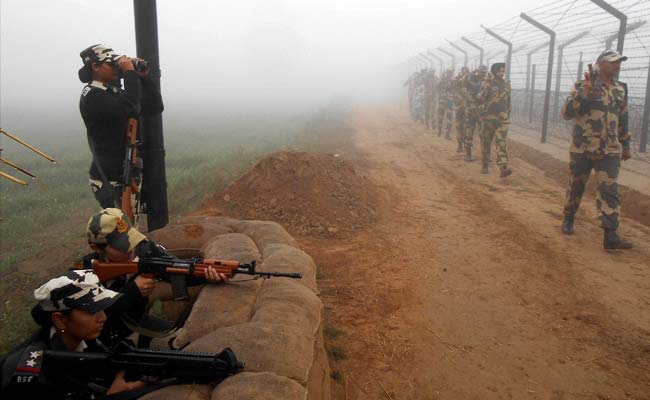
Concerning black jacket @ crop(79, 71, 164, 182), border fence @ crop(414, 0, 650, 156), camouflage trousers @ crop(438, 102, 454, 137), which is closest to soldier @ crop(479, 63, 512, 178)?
border fence @ crop(414, 0, 650, 156)

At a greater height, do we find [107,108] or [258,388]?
[107,108]

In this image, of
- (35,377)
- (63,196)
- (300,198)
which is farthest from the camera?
(63,196)

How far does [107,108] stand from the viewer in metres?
3.95

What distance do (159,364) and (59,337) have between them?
0.44 metres

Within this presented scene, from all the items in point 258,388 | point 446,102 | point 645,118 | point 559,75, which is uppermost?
point 559,75

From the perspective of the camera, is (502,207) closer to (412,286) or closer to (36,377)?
(412,286)

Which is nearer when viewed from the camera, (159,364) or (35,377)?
(35,377)

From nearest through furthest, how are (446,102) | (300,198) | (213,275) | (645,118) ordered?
(213,275) → (300,198) → (645,118) → (446,102)

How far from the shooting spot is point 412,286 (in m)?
4.77

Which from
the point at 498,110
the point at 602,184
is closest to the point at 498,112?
the point at 498,110

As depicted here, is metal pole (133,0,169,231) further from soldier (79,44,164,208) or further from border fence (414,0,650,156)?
border fence (414,0,650,156)

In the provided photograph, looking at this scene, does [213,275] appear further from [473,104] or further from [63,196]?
[473,104]

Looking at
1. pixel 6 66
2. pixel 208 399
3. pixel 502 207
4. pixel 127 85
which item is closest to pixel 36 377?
pixel 208 399

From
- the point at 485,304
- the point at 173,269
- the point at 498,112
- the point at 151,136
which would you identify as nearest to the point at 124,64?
the point at 151,136
